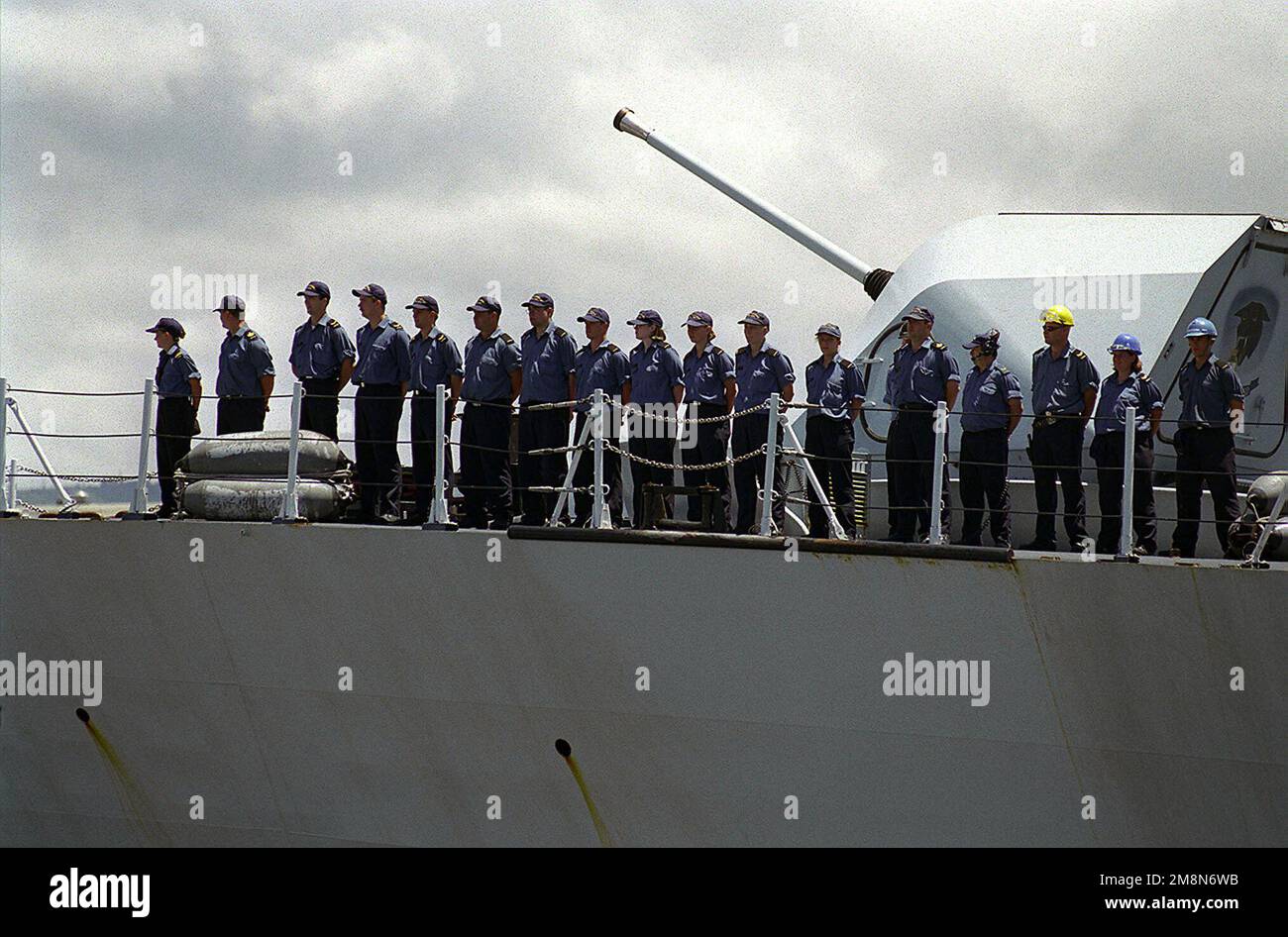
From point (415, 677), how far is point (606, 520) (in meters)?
1.58

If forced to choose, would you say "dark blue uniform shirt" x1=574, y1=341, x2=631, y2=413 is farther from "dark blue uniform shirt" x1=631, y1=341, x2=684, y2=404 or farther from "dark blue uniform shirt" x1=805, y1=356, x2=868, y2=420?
"dark blue uniform shirt" x1=805, y1=356, x2=868, y2=420

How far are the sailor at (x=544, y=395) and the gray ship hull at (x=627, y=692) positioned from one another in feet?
3.85

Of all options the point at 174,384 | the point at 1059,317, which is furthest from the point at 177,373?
the point at 1059,317

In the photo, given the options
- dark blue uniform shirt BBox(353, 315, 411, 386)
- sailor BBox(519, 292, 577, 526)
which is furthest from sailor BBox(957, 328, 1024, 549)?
dark blue uniform shirt BBox(353, 315, 411, 386)

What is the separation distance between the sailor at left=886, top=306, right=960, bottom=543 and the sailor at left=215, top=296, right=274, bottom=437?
4435mm

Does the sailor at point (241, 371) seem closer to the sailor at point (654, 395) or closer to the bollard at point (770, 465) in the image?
the sailor at point (654, 395)

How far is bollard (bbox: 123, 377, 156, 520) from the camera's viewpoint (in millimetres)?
9625

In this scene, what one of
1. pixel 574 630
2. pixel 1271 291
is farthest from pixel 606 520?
pixel 1271 291

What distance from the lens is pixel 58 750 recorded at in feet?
34.9

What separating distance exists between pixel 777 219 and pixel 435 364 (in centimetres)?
466

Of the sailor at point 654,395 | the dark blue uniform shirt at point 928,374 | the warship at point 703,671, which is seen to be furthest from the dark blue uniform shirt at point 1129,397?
the sailor at point 654,395

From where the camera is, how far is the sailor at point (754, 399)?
948 cm
